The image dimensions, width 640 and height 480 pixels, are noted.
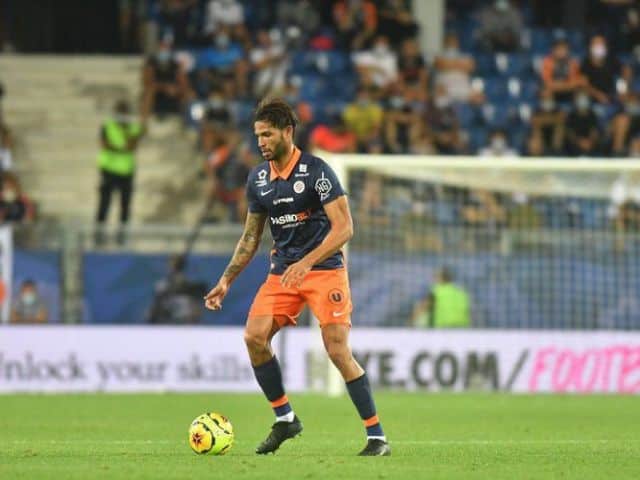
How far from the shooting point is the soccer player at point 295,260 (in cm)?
A: 1024

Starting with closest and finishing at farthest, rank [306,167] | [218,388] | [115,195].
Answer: [306,167] < [218,388] < [115,195]

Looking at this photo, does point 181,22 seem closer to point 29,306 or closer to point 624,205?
point 29,306

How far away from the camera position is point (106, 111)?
26.8 meters

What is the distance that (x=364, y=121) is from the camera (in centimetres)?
2469

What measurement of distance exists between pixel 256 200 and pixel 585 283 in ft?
38.9

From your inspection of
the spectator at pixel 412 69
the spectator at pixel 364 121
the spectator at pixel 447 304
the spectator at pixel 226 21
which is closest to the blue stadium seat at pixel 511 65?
the spectator at pixel 412 69

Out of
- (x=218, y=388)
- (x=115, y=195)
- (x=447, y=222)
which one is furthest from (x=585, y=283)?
(x=115, y=195)

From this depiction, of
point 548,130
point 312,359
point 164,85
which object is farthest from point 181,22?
point 312,359

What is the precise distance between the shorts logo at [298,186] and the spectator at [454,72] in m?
16.1

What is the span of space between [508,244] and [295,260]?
445 inches

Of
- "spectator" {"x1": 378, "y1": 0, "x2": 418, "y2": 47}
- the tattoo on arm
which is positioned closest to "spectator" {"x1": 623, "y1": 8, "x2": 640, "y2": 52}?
"spectator" {"x1": 378, "y1": 0, "x2": 418, "y2": 47}

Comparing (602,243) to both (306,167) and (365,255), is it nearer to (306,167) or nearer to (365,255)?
(365,255)

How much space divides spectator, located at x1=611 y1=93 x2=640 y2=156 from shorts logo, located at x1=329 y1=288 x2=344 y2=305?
597 inches

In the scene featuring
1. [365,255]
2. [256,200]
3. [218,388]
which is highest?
[256,200]
